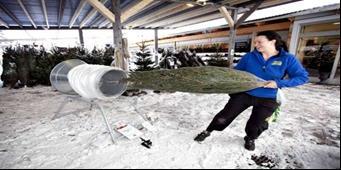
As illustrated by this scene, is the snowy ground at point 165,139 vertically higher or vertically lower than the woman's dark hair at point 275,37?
lower

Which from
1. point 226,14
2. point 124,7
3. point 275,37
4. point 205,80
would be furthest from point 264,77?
point 124,7

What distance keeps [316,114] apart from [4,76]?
7.58 meters

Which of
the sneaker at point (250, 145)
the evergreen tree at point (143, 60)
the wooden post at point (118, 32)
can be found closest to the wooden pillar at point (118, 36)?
the wooden post at point (118, 32)

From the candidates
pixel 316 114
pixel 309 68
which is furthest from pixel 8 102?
pixel 316 114

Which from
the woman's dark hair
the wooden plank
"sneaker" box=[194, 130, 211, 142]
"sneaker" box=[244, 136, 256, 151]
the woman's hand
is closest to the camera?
the woman's hand

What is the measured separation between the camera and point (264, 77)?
4.94 ft

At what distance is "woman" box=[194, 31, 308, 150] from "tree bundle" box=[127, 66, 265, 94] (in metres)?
→ 0.25

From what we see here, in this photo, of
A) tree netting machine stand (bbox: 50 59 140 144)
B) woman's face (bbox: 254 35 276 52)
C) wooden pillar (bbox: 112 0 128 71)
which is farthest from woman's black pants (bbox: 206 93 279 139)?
wooden pillar (bbox: 112 0 128 71)

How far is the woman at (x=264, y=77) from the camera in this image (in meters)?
1.37

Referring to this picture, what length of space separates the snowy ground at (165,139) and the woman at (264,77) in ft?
0.73

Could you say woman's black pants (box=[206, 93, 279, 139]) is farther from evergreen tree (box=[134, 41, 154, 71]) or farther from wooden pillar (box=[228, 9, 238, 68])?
wooden pillar (box=[228, 9, 238, 68])

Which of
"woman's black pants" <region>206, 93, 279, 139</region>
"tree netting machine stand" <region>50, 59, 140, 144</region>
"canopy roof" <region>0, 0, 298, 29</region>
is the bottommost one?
"woman's black pants" <region>206, 93, 279, 139</region>

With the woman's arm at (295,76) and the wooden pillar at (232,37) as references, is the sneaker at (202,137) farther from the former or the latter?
the wooden pillar at (232,37)

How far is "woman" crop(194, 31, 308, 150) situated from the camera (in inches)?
53.8
